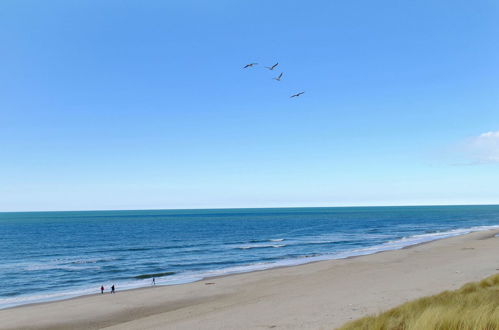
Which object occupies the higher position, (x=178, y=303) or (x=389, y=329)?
(x=389, y=329)

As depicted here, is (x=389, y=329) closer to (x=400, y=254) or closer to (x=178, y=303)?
Answer: (x=178, y=303)

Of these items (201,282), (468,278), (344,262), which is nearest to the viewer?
(468,278)

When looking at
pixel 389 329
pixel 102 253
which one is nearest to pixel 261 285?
pixel 389 329

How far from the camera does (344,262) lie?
150 ft

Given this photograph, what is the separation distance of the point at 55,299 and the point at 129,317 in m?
10.3

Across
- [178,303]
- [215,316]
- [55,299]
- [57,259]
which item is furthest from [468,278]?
[57,259]

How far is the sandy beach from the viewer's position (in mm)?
21719

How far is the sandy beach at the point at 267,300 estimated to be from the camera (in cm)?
2172

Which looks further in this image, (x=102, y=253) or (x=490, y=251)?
(x=102, y=253)

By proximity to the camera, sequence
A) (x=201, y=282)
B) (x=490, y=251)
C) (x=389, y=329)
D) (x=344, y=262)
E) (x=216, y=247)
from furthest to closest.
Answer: (x=216, y=247)
(x=490, y=251)
(x=344, y=262)
(x=201, y=282)
(x=389, y=329)

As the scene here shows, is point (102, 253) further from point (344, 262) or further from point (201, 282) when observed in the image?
point (344, 262)

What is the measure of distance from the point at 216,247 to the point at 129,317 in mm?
43307

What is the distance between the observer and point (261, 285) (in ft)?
110

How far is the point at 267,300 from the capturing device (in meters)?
27.1
